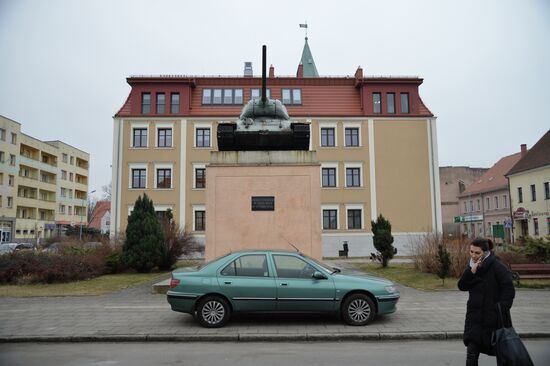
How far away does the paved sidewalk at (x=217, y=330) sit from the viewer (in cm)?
762

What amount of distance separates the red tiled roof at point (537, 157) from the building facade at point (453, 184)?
1843cm

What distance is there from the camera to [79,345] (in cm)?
738

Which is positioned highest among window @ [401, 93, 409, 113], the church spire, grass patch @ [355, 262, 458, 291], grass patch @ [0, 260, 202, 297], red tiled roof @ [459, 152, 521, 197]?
the church spire

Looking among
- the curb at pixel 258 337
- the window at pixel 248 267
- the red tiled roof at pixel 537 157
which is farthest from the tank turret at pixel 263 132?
the red tiled roof at pixel 537 157

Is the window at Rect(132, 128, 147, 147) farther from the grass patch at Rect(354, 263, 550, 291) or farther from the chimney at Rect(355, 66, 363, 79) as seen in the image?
the grass patch at Rect(354, 263, 550, 291)

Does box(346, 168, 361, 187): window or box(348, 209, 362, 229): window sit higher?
box(346, 168, 361, 187): window

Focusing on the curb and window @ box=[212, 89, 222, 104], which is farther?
window @ box=[212, 89, 222, 104]

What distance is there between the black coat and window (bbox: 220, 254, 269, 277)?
162 inches

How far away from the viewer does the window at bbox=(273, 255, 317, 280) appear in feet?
27.4

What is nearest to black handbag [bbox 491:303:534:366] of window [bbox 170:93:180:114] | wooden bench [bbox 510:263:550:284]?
wooden bench [bbox 510:263:550:284]

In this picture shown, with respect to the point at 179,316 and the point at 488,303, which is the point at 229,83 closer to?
the point at 179,316

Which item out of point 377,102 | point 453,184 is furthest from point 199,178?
point 453,184

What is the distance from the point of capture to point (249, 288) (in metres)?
8.20

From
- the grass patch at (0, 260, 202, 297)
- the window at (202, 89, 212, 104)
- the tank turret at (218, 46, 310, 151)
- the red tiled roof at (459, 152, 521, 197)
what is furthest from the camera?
the red tiled roof at (459, 152, 521, 197)
